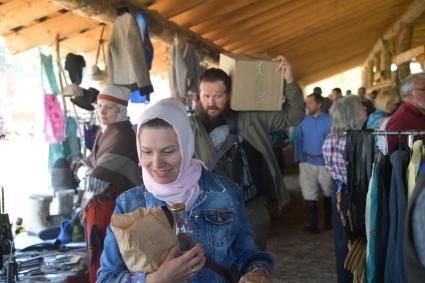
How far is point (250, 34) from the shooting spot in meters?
8.07

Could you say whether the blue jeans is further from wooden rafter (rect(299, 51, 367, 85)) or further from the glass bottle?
wooden rafter (rect(299, 51, 367, 85))

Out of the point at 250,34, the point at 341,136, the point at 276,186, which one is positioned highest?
the point at 250,34

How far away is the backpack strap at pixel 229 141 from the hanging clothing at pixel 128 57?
3.21 feet

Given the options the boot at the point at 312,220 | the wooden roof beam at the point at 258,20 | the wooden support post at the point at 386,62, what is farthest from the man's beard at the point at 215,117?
the wooden support post at the point at 386,62

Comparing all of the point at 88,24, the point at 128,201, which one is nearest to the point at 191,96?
the point at 88,24

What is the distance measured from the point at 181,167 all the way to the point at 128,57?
2.23m

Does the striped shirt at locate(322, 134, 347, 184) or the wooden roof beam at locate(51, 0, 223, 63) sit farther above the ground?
the wooden roof beam at locate(51, 0, 223, 63)

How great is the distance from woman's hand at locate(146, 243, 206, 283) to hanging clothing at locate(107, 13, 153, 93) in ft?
7.74

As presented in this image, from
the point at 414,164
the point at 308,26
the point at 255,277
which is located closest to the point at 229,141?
the point at 414,164

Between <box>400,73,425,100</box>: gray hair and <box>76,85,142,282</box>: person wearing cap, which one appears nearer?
<box>76,85,142,282</box>: person wearing cap

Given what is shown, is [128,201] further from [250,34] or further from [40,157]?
[250,34]

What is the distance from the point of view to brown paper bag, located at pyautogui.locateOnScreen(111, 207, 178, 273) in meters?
1.37

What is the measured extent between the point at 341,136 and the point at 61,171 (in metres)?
3.20

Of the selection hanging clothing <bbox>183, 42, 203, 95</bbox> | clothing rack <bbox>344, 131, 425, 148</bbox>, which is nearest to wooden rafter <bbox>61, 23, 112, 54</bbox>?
hanging clothing <bbox>183, 42, 203, 95</bbox>
